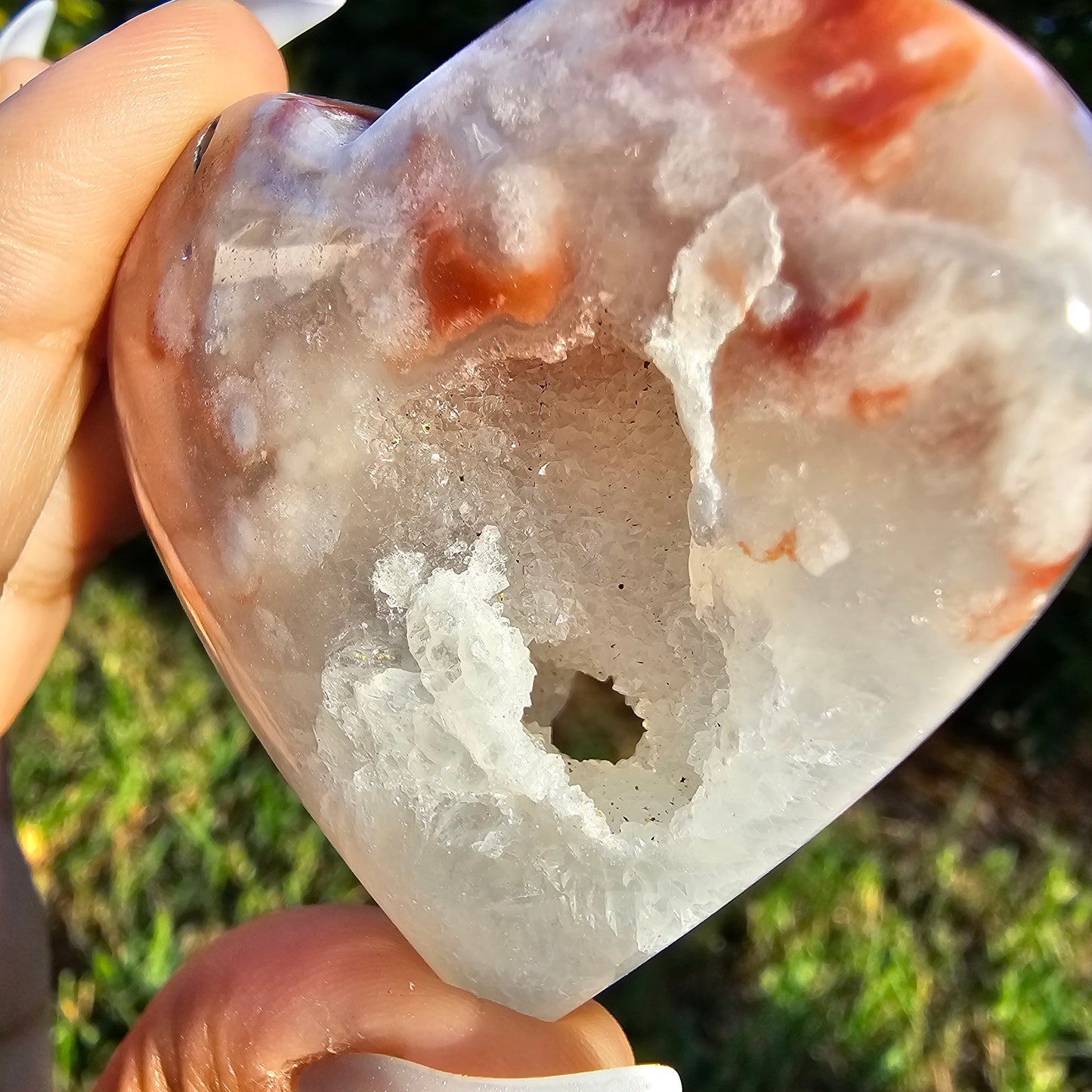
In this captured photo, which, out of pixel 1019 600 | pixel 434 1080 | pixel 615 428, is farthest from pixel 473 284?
pixel 434 1080

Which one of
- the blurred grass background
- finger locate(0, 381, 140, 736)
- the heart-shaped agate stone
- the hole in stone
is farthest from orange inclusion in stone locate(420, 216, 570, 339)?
the blurred grass background

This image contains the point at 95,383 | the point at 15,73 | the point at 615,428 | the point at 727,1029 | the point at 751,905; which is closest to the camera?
the point at 615,428

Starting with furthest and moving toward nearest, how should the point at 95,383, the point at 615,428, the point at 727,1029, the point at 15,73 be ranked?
the point at 727,1029, the point at 15,73, the point at 95,383, the point at 615,428

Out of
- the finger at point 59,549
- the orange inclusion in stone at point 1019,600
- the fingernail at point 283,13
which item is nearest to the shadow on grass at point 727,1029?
the finger at point 59,549

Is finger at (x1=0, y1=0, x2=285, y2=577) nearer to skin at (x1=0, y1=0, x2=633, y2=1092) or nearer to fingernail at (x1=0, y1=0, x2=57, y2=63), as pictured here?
skin at (x1=0, y1=0, x2=633, y2=1092)

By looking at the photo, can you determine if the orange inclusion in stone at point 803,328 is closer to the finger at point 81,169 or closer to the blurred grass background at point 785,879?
the finger at point 81,169

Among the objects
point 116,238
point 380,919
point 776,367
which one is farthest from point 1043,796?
point 116,238

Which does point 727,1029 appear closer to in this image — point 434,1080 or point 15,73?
point 434,1080
